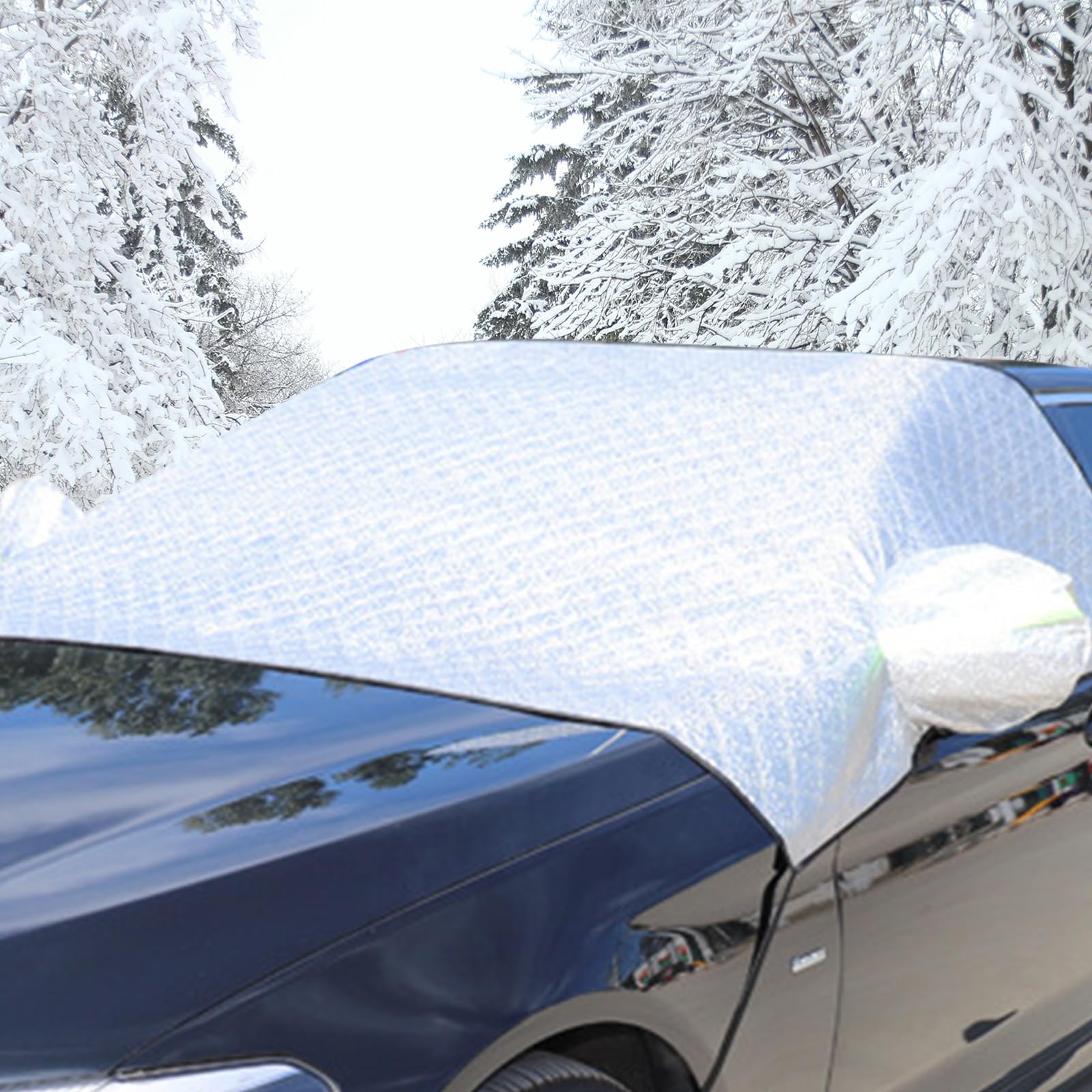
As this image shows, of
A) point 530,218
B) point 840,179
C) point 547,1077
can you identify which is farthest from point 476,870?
point 530,218

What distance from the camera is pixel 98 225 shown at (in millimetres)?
10695

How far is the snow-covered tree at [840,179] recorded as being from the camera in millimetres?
7691

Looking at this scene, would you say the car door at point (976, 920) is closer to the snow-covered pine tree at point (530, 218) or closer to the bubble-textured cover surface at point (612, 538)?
the bubble-textured cover surface at point (612, 538)

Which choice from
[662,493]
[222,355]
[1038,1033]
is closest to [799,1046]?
[1038,1033]

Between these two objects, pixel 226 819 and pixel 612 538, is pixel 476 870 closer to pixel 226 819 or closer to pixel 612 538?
pixel 226 819

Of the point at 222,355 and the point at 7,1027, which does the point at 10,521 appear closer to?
the point at 7,1027

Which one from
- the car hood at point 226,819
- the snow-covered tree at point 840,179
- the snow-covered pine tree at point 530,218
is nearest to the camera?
the car hood at point 226,819

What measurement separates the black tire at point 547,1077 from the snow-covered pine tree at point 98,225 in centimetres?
751

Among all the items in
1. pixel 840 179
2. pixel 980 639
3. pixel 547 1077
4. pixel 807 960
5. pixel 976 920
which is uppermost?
pixel 840 179

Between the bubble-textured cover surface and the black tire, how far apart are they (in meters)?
0.41

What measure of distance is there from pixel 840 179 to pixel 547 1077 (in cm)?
1050

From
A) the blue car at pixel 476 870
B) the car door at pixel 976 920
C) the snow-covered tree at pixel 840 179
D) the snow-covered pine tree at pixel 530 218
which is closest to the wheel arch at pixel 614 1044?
the blue car at pixel 476 870

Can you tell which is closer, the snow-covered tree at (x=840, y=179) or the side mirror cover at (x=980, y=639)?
the side mirror cover at (x=980, y=639)

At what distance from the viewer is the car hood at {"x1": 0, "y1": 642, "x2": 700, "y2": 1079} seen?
1301mm
